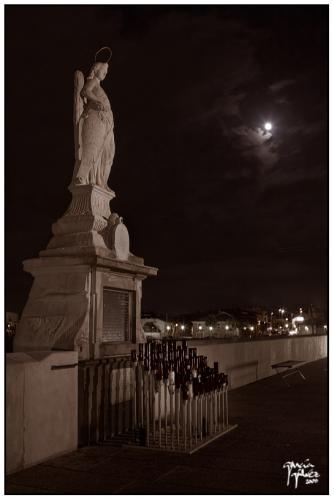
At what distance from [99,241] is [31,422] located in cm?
337

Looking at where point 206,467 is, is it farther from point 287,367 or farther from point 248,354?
point 287,367

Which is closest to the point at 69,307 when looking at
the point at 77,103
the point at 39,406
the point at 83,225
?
the point at 83,225

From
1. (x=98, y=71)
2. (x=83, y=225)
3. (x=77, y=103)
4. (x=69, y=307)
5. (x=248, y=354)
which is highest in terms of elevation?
(x=98, y=71)

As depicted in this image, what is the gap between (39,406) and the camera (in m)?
6.12

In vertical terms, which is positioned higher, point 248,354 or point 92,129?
point 92,129

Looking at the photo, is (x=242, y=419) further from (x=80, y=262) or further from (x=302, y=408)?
(x=80, y=262)

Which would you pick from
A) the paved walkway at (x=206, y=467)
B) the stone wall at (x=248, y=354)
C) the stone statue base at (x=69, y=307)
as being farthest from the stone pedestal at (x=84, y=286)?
the stone wall at (x=248, y=354)

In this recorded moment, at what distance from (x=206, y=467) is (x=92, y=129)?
5894mm

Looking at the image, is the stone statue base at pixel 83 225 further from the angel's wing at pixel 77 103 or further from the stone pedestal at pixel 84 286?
the angel's wing at pixel 77 103

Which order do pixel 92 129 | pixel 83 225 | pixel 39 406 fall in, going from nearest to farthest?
pixel 39 406 < pixel 83 225 < pixel 92 129

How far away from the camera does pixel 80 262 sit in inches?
322

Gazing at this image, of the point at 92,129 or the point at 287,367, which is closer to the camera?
the point at 92,129

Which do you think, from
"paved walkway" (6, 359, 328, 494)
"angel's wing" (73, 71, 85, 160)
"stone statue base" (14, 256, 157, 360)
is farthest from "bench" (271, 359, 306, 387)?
"angel's wing" (73, 71, 85, 160)

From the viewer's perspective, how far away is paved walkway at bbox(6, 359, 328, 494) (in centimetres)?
520
